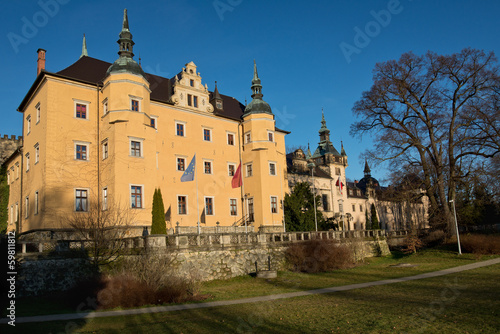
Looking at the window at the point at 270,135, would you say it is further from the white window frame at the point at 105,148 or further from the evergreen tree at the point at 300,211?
the white window frame at the point at 105,148

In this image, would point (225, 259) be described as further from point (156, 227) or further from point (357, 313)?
point (357, 313)

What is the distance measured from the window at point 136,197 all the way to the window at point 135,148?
2527 mm

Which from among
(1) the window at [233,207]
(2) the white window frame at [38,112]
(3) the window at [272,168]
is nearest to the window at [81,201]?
(2) the white window frame at [38,112]

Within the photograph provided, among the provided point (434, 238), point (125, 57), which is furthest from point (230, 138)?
point (434, 238)

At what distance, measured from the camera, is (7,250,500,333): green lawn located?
10.8m

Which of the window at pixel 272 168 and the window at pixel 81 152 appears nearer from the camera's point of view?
the window at pixel 81 152

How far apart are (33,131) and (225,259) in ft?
63.3

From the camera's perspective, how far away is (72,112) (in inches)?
1166

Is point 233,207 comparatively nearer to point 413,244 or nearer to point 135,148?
point 135,148

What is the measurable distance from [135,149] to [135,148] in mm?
76

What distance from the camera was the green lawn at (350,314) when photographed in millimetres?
10805

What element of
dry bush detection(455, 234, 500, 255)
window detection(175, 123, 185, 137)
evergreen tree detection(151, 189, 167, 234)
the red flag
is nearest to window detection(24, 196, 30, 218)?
evergreen tree detection(151, 189, 167, 234)

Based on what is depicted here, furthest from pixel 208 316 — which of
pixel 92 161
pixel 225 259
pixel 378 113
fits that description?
pixel 378 113

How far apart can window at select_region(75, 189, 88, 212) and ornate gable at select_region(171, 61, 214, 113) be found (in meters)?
11.5
